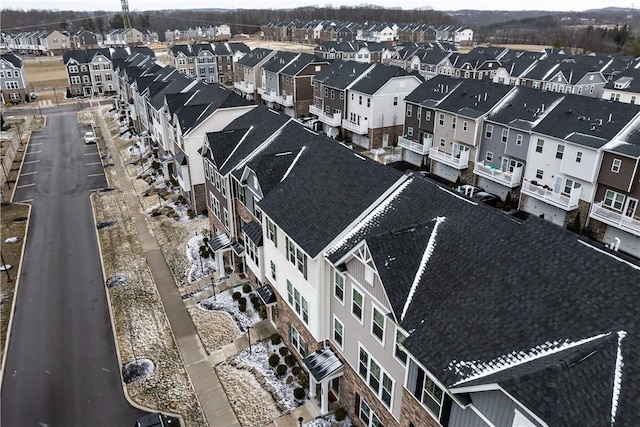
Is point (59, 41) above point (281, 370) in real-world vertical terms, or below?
above

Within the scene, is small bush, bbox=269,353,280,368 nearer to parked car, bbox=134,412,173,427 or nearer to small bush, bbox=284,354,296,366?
small bush, bbox=284,354,296,366

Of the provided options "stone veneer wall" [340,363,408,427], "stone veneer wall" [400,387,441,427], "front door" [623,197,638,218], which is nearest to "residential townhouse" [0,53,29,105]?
"stone veneer wall" [340,363,408,427]

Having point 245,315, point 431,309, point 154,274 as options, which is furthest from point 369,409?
point 154,274

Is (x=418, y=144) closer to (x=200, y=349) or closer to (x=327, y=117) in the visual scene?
(x=327, y=117)

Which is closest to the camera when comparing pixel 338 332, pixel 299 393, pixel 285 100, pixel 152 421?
pixel 152 421

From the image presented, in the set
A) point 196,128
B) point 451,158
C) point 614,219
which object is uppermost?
point 196,128

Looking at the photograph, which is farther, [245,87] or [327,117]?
[245,87]

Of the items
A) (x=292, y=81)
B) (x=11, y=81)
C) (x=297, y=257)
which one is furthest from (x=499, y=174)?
(x=11, y=81)

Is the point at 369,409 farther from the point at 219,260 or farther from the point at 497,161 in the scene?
the point at 497,161
